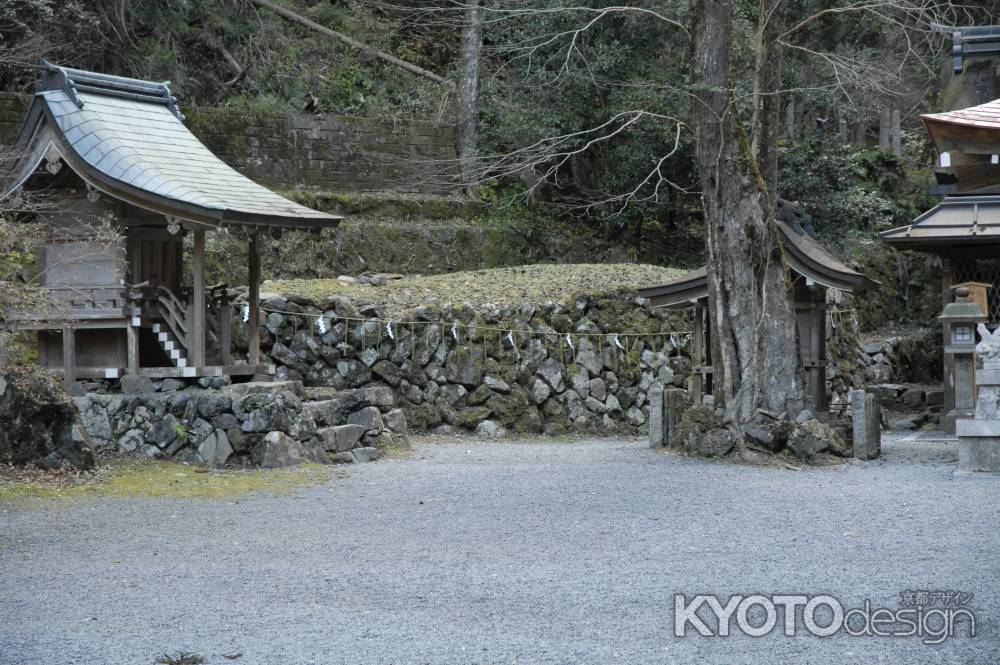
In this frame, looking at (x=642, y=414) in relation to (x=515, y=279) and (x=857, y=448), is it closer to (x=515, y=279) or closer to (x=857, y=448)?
(x=515, y=279)

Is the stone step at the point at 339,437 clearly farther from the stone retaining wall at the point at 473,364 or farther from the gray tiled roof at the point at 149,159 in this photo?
the stone retaining wall at the point at 473,364

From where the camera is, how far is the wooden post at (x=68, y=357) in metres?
11.4

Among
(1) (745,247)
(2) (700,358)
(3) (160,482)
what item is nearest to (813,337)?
(2) (700,358)

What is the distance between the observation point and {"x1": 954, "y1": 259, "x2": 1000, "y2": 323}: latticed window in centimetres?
1445

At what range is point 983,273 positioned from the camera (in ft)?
48.2

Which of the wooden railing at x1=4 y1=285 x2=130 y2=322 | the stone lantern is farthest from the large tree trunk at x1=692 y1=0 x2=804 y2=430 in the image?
the wooden railing at x1=4 y1=285 x2=130 y2=322

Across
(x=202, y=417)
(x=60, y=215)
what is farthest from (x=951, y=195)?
(x=60, y=215)

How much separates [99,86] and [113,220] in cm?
190

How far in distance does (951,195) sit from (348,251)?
32.8 ft

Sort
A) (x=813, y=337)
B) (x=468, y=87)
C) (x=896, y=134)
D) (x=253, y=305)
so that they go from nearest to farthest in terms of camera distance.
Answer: (x=253, y=305)
(x=813, y=337)
(x=468, y=87)
(x=896, y=134)

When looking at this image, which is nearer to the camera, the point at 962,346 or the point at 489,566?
the point at 489,566

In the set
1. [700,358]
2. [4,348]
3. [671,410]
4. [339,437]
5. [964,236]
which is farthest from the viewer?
[700,358]

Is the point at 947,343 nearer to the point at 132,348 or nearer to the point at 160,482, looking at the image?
the point at 160,482

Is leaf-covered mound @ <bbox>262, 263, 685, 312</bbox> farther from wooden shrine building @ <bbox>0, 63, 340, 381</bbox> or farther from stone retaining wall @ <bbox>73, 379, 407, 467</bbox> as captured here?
stone retaining wall @ <bbox>73, 379, 407, 467</bbox>
